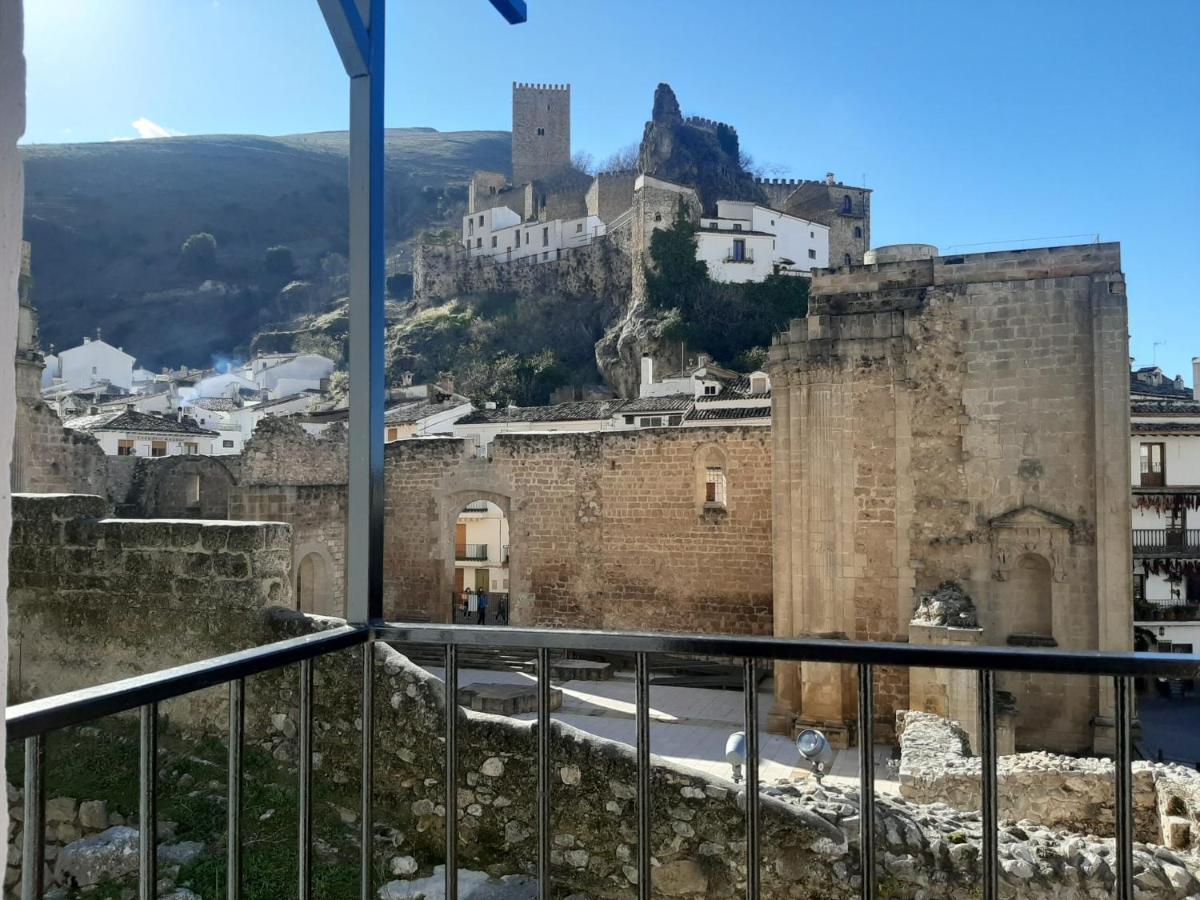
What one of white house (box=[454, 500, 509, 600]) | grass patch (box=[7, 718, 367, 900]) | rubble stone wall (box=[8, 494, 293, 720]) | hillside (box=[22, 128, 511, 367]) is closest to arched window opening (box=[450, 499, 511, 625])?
white house (box=[454, 500, 509, 600])

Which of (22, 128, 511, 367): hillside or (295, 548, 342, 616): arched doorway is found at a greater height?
(22, 128, 511, 367): hillside

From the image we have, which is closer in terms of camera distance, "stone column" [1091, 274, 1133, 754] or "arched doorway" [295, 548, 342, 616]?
"stone column" [1091, 274, 1133, 754]

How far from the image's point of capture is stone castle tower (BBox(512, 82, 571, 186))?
81.7 metres

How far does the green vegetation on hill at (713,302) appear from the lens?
150 ft

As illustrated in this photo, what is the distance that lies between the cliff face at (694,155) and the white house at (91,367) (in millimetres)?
34767

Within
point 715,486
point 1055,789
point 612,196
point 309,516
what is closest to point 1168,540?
point 715,486

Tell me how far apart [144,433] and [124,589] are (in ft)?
91.6

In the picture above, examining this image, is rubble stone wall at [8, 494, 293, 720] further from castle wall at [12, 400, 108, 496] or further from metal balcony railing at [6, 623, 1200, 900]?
castle wall at [12, 400, 108, 496]

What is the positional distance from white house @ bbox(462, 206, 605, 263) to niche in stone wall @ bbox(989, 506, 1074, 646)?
156 ft

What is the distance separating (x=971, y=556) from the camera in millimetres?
12234

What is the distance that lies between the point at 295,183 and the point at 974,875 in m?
120

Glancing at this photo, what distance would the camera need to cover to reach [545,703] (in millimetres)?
2432

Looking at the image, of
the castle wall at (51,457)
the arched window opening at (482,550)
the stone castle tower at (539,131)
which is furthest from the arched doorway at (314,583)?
the stone castle tower at (539,131)

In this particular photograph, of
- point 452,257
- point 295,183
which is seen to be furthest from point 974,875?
point 295,183
